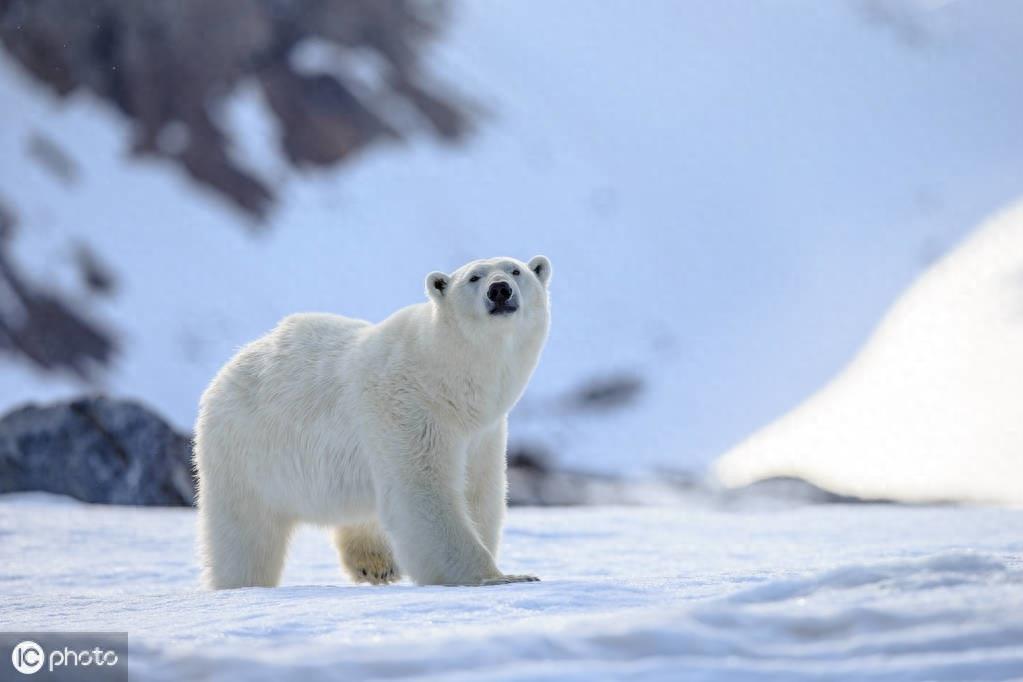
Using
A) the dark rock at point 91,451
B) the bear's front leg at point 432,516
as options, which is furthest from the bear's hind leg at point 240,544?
the dark rock at point 91,451

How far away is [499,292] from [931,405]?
306 inches

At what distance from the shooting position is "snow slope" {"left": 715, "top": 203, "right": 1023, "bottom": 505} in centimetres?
930

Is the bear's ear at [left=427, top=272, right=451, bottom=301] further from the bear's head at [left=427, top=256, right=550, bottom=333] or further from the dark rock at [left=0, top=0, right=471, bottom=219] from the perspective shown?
Answer: the dark rock at [left=0, top=0, right=471, bottom=219]

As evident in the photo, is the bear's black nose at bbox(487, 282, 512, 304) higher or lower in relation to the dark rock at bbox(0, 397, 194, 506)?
lower

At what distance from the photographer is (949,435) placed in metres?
9.84

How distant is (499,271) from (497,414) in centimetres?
51

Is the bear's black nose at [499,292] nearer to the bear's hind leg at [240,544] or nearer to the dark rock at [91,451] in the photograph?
the bear's hind leg at [240,544]

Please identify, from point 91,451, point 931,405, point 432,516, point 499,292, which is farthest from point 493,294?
point 931,405

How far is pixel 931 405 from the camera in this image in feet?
34.7

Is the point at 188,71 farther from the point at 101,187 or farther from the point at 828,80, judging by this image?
the point at 828,80

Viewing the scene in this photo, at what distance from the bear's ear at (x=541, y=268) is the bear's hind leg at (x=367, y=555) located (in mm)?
1243

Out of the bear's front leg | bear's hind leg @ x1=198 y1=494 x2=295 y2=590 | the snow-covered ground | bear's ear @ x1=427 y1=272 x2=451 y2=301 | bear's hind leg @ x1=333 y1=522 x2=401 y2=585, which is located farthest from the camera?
bear's hind leg @ x1=333 y1=522 x2=401 y2=585

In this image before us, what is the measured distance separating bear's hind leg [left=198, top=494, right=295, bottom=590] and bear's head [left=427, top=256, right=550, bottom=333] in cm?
117

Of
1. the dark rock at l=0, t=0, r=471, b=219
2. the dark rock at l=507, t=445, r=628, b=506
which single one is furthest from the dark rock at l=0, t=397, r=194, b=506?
the dark rock at l=0, t=0, r=471, b=219
